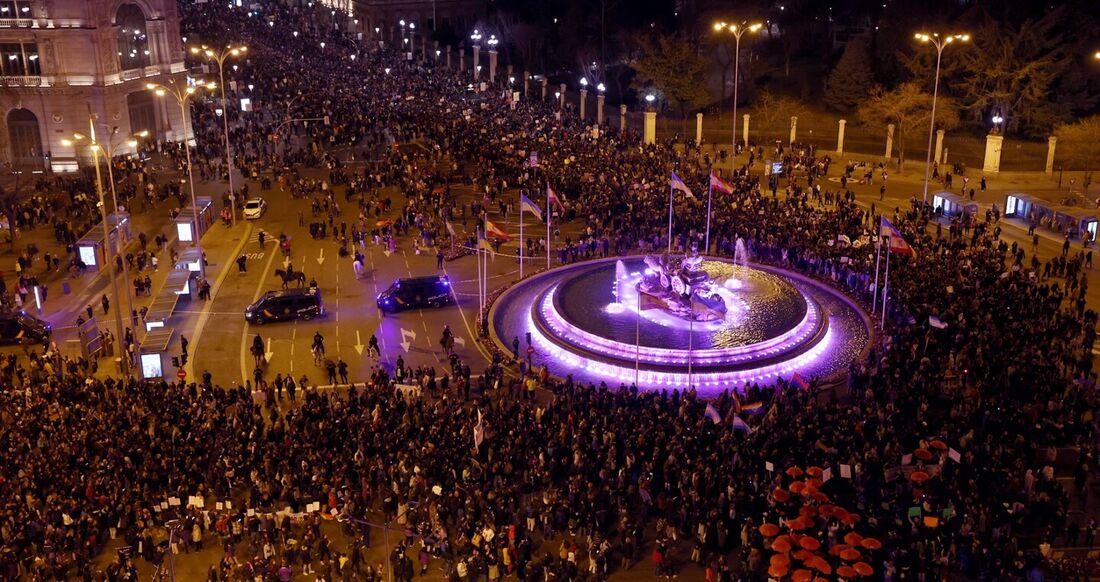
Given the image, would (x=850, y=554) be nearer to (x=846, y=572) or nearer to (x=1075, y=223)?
(x=846, y=572)

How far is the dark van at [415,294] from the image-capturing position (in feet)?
130

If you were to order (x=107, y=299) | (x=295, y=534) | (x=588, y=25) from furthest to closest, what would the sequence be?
(x=588, y=25), (x=107, y=299), (x=295, y=534)

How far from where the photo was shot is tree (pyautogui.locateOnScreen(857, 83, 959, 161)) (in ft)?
211

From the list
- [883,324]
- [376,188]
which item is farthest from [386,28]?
[883,324]

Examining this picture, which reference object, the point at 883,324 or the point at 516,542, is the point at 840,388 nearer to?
the point at 883,324

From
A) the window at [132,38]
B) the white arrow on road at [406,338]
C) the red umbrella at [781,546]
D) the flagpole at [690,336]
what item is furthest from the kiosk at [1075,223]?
the window at [132,38]

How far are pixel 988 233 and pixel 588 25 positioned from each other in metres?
55.4

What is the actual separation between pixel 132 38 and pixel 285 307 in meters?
38.1

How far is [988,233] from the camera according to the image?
4850cm

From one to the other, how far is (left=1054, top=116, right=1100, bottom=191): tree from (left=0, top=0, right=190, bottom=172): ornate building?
5568 cm

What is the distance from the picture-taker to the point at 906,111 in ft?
215

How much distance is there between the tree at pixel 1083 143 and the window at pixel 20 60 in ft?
198

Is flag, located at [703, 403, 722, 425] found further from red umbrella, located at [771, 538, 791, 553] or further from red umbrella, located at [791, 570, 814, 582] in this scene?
red umbrella, located at [791, 570, 814, 582]

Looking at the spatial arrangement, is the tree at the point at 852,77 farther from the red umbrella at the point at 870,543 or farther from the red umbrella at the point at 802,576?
the red umbrella at the point at 802,576
